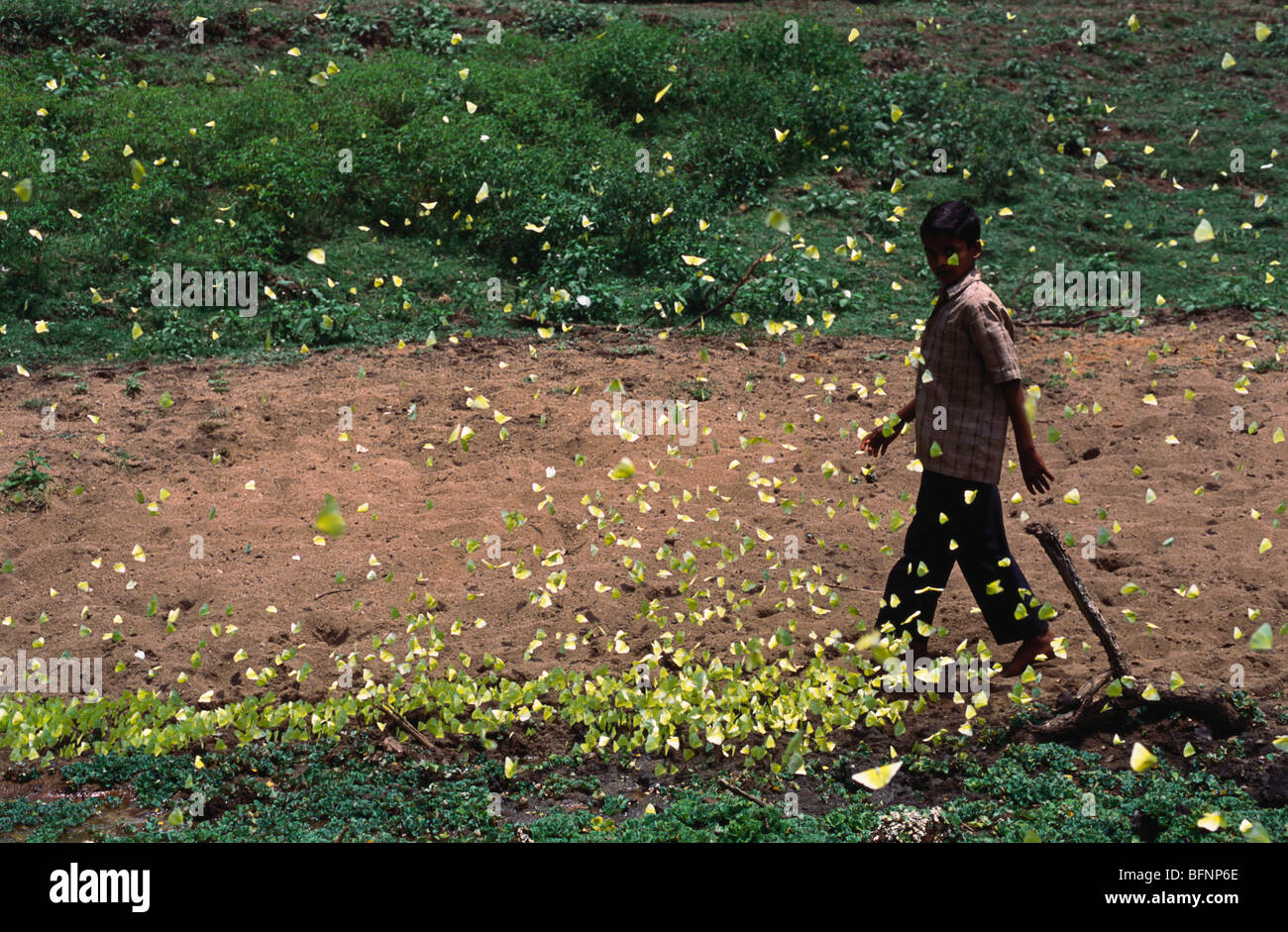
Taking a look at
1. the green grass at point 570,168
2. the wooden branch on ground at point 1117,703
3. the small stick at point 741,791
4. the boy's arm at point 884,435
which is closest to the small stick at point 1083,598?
the wooden branch on ground at point 1117,703

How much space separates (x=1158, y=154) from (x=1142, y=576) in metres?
6.32

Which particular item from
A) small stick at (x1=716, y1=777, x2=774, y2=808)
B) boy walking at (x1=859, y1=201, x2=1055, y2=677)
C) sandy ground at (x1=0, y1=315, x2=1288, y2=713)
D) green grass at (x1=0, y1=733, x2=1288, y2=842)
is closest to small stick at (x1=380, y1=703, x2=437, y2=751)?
green grass at (x1=0, y1=733, x2=1288, y2=842)

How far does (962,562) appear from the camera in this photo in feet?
14.9

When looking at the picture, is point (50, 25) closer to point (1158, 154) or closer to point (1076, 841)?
point (1158, 154)

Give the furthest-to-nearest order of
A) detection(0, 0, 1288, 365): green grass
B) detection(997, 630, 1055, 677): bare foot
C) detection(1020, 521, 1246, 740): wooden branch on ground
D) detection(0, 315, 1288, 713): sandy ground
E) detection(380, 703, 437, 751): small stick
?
detection(0, 0, 1288, 365): green grass → detection(0, 315, 1288, 713): sandy ground → detection(997, 630, 1055, 677): bare foot → detection(380, 703, 437, 751): small stick → detection(1020, 521, 1246, 740): wooden branch on ground

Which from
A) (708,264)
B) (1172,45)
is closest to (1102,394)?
(708,264)

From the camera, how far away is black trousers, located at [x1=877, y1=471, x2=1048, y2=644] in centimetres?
447

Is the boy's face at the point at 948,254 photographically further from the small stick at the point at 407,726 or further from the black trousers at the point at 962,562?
the small stick at the point at 407,726

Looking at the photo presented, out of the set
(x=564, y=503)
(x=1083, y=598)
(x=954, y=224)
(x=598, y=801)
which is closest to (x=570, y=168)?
(x=564, y=503)

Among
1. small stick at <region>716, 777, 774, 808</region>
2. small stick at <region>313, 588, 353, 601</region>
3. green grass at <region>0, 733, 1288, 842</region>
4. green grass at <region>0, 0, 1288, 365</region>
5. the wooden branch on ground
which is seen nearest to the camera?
green grass at <region>0, 733, 1288, 842</region>

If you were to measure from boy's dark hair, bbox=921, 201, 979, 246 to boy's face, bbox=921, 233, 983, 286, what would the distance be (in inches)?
0.5

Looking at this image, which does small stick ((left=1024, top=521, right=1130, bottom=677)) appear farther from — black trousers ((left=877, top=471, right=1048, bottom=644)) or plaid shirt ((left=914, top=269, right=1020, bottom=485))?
plaid shirt ((left=914, top=269, right=1020, bottom=485))

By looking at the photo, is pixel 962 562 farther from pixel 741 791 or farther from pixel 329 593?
pixel 329 593

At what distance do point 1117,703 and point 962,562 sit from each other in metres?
0.71
